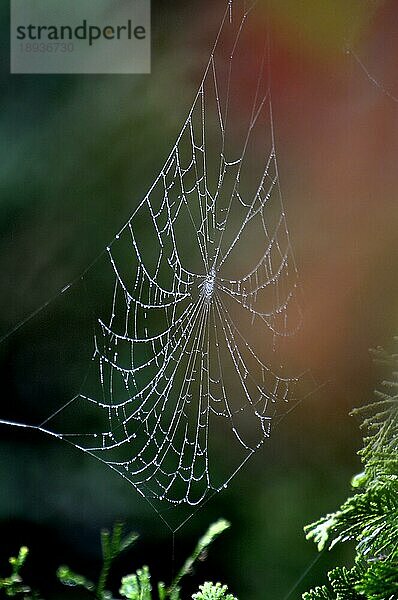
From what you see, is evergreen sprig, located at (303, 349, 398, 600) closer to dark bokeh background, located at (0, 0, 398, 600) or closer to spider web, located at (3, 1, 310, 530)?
spider web, located at (3, 1, 310, 530)

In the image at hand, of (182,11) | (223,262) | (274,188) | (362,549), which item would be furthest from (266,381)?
(362,549)

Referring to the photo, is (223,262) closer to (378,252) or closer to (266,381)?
(266,381)

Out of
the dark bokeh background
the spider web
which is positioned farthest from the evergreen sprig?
the dark bokeh background

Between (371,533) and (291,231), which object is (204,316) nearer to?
(291,231)

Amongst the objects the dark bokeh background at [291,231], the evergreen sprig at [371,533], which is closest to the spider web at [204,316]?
the dark bokeh background at [291,231]

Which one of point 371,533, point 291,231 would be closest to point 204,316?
point 291,231

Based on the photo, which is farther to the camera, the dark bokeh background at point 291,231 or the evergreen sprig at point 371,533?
the dark bokeh background at point 291,231

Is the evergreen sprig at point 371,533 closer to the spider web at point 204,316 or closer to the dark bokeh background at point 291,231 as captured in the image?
the spider web at point 204,316
